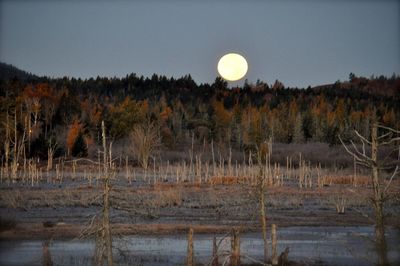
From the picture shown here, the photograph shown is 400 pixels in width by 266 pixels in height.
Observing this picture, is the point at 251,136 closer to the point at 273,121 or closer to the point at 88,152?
the point at 273,121

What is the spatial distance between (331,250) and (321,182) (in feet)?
87.6

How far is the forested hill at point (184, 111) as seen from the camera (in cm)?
9112

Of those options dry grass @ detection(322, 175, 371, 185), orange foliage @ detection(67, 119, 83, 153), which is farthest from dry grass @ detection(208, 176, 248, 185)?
orange foliage @ detection(67, 119, 83, 153)

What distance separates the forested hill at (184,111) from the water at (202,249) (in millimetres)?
15112

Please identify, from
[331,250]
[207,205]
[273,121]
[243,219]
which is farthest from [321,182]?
[273,121]

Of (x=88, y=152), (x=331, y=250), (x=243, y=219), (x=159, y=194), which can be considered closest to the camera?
(x=331, y=250)

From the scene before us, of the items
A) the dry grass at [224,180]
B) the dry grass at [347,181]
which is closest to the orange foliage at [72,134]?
Result: the dry grass at [224,180]

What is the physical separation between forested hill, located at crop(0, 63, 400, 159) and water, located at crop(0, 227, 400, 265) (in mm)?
15112

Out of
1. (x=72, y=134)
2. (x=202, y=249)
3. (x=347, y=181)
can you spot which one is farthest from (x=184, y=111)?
(x=202, y=249)

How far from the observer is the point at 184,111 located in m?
132

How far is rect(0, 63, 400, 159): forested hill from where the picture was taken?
91.1 metres

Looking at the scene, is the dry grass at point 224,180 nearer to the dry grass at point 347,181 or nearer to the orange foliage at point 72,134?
the dry grass at point 347,181

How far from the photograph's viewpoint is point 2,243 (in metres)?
25.2

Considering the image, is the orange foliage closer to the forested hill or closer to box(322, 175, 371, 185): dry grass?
the forested hill
